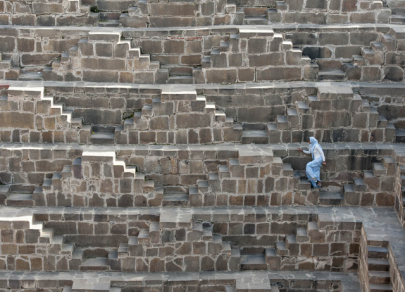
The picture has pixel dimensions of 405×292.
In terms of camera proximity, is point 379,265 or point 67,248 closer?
point 379,265

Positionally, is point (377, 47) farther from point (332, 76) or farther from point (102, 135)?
point (102, 135)

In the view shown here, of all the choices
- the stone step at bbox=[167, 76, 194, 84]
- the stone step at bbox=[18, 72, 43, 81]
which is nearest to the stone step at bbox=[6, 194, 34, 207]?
the stone step at bbox=[18, 72, 43, 81]

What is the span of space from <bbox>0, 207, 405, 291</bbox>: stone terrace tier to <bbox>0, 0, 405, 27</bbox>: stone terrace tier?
225 inches

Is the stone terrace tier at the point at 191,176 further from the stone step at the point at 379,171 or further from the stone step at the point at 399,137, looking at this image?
the stone step at the point at 399,137

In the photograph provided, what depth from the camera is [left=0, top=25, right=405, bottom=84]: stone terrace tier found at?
23.3 m

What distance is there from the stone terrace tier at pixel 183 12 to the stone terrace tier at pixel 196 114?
7.52 feet

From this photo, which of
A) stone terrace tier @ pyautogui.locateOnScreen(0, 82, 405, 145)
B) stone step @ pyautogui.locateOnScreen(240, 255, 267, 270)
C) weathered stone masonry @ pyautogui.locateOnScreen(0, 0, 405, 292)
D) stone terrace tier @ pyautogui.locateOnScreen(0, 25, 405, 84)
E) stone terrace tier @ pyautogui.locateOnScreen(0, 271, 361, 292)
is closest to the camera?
stone terrace tier @ pyautogui.locateOnScreen(0, 271, 361, 292)

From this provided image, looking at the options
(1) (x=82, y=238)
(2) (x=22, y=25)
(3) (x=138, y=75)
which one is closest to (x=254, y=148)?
(3) (x=138, y=75)

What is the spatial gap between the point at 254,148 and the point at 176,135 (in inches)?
87.7

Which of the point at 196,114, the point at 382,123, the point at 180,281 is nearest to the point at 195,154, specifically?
the point at 196,114

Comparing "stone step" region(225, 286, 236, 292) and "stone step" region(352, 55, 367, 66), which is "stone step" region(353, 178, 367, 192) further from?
"stone step" region(225, 286, 236, 292)

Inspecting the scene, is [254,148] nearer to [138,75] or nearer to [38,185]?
[138,75]

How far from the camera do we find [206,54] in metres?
23.8

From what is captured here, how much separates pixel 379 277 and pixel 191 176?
5.86 meters
